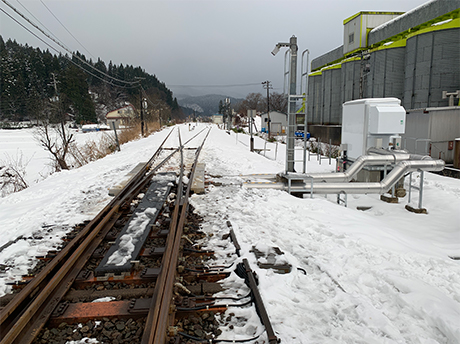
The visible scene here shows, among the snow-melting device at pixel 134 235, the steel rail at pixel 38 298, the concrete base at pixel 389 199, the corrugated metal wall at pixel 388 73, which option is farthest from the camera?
the corrugated metal wall at pixel 388 73

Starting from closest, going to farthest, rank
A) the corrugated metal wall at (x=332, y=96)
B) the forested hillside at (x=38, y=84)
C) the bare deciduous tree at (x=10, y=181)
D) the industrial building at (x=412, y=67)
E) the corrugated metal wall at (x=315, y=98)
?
the bare deciduous tree at (x=10, y=181) → the industrial building at (x=412, y=67) → the corrugated metal wall at (x=332, y=96) → the corrugated metal wall at (x=315, y=98) → the forested hillside at (x=38, y=84)

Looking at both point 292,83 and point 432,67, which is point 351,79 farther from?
point 292,83

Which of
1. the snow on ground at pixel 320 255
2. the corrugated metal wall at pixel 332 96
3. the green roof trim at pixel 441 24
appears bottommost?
the snow on ground at pixel 320 255

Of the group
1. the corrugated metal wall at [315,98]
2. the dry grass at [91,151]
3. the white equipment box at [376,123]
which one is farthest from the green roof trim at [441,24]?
the dry grass at [91,151]

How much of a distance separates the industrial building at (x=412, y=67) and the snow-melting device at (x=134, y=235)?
13223 mm

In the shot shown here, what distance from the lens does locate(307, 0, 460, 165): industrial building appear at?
18.8 metres

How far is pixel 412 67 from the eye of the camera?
978 inches

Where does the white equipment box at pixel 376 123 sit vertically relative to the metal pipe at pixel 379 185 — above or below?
above

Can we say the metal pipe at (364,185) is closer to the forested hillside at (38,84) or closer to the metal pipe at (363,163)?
the metal pipe at (363,163)

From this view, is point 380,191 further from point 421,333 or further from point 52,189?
point 52,189

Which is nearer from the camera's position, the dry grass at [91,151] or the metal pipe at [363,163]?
the metal pipe at [363,163]

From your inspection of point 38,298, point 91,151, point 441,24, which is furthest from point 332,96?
point 38,298

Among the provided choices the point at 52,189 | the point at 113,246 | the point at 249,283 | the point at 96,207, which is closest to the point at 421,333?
the point at 249,283

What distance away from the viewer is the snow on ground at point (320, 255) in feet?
10.7
